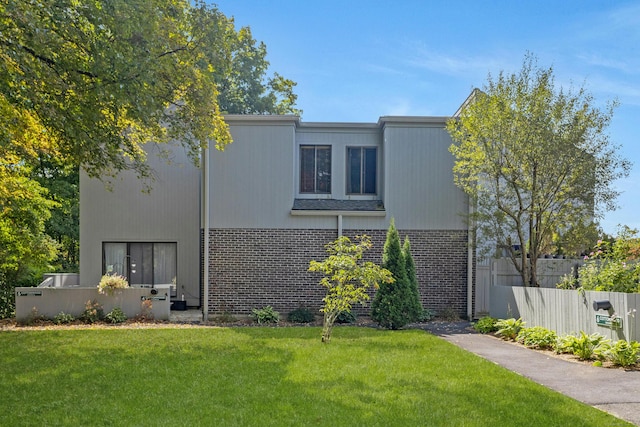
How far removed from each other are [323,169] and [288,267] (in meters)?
3.28

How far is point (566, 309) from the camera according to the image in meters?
10.2

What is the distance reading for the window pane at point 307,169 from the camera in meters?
15.5

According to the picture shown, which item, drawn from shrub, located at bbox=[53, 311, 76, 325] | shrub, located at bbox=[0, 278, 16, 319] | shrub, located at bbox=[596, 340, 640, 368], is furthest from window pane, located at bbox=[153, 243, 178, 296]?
shrub, located at bbox=[596, 340, 640, 368]

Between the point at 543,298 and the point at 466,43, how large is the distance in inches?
232

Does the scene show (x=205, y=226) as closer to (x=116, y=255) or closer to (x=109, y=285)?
(x=109, y=285)

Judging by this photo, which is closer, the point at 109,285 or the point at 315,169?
the point at 109,285

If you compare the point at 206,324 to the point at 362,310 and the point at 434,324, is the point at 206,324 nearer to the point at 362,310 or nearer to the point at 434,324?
the point at 362,310

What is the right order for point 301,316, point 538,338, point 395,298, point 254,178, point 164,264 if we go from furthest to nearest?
1. point 164,264
2. point 254,178
3. point 301,316
4. point 395,298
5. point 538,338

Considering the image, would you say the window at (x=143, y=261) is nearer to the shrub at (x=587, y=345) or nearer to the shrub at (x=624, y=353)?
the shrub at (x=587, y=345)

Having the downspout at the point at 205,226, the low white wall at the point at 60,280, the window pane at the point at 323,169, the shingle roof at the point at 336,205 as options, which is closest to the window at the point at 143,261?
the low white wall at the point at 60,280

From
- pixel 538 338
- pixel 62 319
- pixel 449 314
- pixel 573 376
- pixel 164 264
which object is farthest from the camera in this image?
pixel 164 264

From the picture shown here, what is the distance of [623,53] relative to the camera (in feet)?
34.7

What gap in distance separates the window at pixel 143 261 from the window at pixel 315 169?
513cm

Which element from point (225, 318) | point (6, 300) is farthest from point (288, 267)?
point (6, 300)
